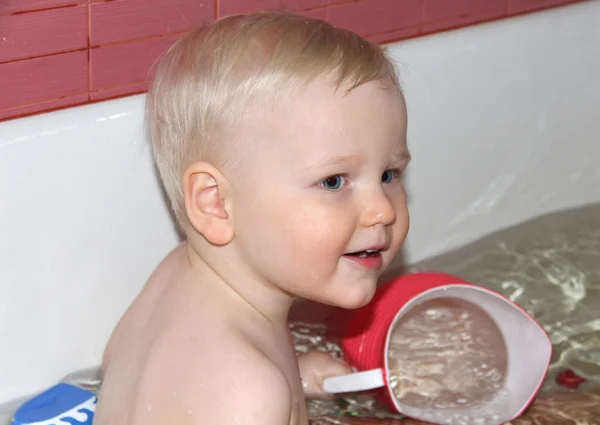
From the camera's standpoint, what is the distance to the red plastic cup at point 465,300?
148 centimetres

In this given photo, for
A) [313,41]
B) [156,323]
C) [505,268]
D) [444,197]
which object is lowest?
[505,268]

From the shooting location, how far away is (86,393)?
1430 mm

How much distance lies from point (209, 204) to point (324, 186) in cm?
14

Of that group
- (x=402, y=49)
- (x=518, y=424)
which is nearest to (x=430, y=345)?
(x=518, y=424)

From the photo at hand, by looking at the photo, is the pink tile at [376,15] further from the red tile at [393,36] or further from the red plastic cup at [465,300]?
the red plastic cup at [465,300]

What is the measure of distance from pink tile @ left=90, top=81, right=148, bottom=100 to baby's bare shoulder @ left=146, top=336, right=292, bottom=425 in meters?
0.48

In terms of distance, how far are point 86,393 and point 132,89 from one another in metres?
0.44

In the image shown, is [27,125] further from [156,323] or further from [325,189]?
[325,189]

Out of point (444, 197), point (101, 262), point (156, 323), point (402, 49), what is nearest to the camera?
point (156, 323)

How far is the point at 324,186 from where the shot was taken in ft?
3.90

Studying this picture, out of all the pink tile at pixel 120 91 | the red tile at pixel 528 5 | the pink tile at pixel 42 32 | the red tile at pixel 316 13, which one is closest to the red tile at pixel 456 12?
the red tile at pixel 528 5

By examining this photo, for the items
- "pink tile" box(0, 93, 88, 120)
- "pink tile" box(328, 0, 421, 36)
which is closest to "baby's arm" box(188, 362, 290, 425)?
"pink tile" box(0, 93, 88, 120)

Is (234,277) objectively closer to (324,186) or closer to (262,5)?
(324,186)

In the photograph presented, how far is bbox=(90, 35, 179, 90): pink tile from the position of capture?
4.92 feet
